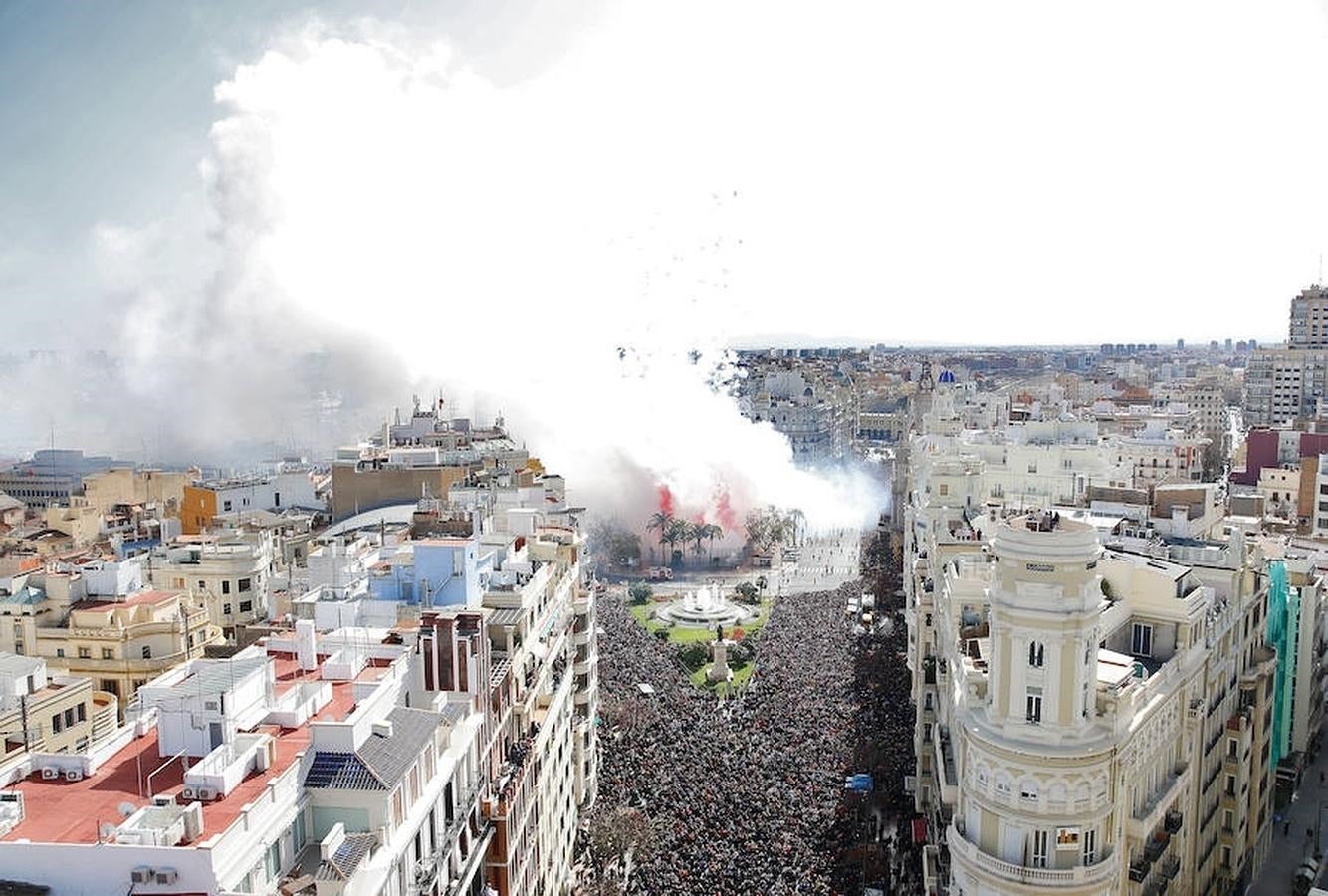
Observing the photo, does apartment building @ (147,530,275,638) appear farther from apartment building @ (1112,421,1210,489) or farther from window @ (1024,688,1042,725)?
apartment building @ (1112,421,1210,489)

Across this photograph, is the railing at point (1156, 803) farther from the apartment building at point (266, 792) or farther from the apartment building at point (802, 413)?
the apartment building at point (802, 413)

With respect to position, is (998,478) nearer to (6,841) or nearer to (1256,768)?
(1256,768)

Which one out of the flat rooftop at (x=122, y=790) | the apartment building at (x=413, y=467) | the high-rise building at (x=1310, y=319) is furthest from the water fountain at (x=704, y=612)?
the high-rise building at (x=1310, y=319)

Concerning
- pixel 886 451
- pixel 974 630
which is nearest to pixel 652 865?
pixel 974 630

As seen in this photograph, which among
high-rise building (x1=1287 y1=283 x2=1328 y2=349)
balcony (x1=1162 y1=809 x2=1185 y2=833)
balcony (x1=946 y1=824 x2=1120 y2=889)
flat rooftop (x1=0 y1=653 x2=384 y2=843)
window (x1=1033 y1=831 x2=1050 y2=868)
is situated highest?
high-rise building (x1=1287 y1=283 x2=1328 y2=349)

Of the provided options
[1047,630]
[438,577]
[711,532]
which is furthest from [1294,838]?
[711,532]

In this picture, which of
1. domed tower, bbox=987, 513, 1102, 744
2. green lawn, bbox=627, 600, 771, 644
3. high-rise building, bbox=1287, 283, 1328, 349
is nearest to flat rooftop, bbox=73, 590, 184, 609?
domed tower, bbox=987, 513, 1102, 744

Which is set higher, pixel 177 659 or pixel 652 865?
pixel 177 659
